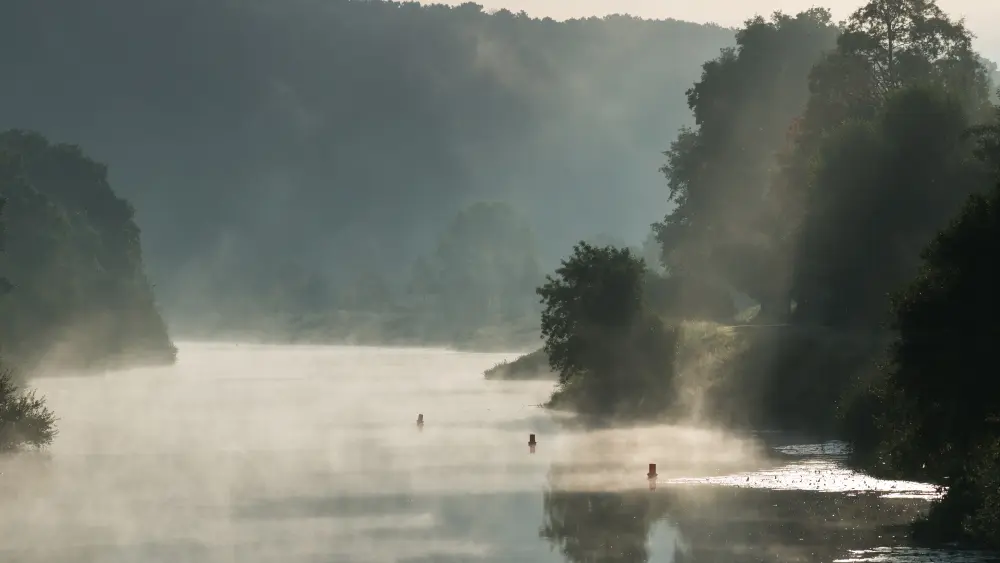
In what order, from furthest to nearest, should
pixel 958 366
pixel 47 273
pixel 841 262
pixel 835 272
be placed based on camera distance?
pixel 47 273 < pixel 835 272 < pixel 841 262 < pixel 958 366

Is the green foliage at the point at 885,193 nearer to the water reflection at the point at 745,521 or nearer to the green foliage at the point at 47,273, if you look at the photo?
the water reflection at the point at 745,521

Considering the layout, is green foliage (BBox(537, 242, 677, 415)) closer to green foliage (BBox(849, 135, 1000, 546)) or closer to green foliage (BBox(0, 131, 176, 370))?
green foliage (BBox(849, 135, 1000, 546))

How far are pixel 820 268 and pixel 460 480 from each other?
37559 mm

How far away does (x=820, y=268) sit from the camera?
9481 centimetres

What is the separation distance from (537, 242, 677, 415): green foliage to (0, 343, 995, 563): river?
5.24 metres

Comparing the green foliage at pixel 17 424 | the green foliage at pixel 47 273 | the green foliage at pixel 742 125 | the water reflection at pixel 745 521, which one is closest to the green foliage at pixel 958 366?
the water reflection at pixel 745 521

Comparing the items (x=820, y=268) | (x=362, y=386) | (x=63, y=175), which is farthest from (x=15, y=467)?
(x=63, y=175)

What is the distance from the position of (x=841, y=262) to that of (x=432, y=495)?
41138mm

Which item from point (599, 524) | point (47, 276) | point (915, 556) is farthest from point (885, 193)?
point (47, 276)

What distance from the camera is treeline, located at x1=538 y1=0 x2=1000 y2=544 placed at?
46781 millimetres

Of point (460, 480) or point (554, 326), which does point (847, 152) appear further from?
point (460, 480)

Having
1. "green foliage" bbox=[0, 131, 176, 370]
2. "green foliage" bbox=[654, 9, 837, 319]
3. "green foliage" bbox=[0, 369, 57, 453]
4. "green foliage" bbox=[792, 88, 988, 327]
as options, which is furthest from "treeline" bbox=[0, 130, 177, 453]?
"green foliage" bbox=[792, 88, 988, 327]

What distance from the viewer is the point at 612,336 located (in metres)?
104

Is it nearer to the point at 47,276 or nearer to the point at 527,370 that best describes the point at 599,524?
the point at 527,370
